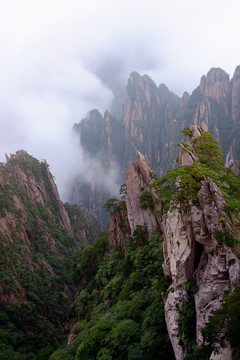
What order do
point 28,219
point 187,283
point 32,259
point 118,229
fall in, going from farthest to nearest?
point 28,219, point 32,259, point 118,229, point 187,283

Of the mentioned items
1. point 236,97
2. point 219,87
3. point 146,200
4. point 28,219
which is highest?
point 219,87

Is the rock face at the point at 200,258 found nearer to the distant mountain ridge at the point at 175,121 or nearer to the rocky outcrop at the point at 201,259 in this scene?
the rocky outcrop at the point at 201,259

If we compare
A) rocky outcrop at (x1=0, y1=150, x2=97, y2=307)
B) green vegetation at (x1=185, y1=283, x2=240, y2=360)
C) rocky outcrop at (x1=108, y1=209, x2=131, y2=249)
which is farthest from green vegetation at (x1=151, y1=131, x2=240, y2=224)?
rocky outcrop at (x1=0, y1=150, x2=97, y2=307)

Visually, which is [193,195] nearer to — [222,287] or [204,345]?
[222,287]

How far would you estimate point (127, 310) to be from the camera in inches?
804

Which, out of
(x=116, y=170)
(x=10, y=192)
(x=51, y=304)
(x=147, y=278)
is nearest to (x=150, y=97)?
(x=116, y=170)

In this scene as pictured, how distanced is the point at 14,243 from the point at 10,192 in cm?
1495

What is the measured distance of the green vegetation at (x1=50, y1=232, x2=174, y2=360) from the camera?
16047 millimetres

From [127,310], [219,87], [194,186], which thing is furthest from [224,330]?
[219,87]

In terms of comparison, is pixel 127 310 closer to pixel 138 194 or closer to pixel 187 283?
pixel 187 283

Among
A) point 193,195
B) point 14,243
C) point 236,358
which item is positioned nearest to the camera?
point 236,358

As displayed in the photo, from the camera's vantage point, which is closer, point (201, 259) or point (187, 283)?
point (187, 283)

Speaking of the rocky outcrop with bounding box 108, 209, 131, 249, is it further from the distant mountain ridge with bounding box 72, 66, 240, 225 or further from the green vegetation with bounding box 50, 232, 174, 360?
the distant mountain ridge with bounding box 72, 66, 240, 225

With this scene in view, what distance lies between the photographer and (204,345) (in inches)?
456
